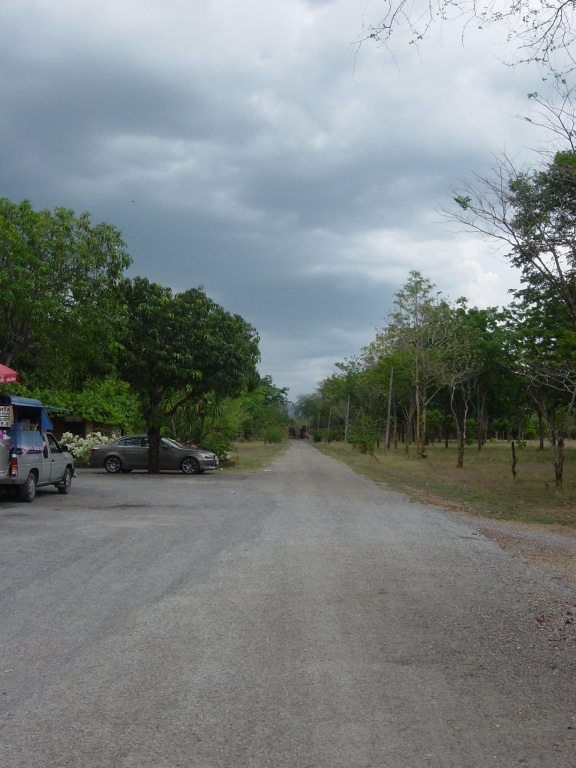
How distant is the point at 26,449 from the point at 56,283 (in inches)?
192

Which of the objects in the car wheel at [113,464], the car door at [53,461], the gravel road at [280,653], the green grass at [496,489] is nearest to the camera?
the gravel road at [280,653]

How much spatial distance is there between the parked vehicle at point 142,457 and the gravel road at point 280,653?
1840cm

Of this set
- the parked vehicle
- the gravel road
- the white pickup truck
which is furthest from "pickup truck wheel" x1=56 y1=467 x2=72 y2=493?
the parked vehicle

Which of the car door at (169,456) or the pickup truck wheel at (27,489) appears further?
the car door at (169,456)

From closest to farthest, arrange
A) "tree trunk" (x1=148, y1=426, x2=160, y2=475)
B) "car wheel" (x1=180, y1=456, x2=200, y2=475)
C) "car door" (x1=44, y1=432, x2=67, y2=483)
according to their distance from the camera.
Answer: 1. "car door" (x1=44, y1=432, x2=67, y2=483)
2. "tree trunk" (x1=148, y1=426, x2=160, y2=475)
3. "car wheel" (x1=180, y1=456, x2=200, y2=475)

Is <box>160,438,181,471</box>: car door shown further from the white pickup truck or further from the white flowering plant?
the white pickup truck

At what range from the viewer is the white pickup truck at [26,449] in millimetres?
16031

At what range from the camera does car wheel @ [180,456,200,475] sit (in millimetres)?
30438

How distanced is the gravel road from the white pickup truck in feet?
15.2

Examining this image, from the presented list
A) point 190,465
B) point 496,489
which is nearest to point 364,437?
point 190,465

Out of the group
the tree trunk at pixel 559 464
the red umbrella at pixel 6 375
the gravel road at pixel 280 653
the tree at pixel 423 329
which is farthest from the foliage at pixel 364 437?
the gravel road at pixel 280 653

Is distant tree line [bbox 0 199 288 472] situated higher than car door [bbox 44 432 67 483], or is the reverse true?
distant tree line [bbox 0 199 288 472]

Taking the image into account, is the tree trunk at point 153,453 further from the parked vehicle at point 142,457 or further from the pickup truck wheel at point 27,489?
the pickup truck wheel at point 27,489

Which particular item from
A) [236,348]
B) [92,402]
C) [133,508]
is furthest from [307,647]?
[92,402]
